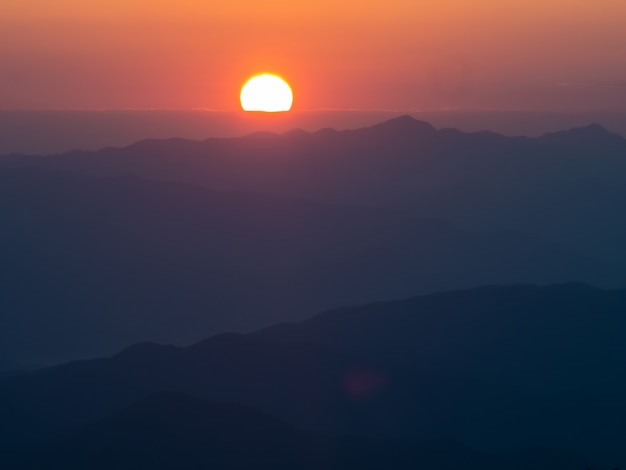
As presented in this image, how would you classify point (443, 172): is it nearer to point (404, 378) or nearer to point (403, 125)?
point (403, 125)

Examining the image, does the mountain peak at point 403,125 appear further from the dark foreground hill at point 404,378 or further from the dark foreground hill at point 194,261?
the dark foreground hill at point 404,378

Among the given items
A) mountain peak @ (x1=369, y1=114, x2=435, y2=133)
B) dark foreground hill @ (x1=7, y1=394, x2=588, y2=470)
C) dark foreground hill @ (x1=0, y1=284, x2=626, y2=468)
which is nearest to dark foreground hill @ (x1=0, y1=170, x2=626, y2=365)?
dark foreground hill @ (x1=0, y1=284, x2=626, y2=468)

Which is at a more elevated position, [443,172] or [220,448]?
[443,172]

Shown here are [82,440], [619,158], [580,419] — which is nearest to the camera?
[82,440]

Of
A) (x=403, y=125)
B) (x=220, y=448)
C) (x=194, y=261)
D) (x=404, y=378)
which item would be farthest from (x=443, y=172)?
→ (x=220, y=448)

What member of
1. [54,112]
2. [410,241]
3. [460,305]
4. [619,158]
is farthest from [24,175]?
[619,158]

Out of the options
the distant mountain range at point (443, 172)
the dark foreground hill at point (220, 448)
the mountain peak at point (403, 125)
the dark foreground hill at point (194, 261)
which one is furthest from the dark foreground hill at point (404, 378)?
the mountain peak at point (403, 125)

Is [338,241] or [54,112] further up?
[54,112]

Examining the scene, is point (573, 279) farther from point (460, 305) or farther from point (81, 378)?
point (81, 378)
